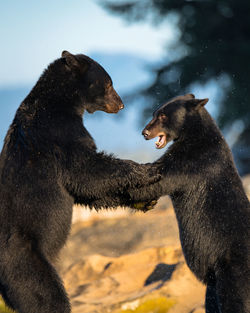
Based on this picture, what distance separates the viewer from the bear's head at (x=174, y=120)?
453cm

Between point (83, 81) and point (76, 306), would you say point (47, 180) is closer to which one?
point (83, 81)

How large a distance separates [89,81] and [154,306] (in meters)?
2.35

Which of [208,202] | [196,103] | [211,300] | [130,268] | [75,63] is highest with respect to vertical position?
[75,63]

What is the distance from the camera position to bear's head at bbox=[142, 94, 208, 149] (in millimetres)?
4531

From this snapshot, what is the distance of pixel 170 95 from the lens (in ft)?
41.1

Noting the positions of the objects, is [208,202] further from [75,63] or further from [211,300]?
[75,63]

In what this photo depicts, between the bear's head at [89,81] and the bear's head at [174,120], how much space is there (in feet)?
1.61

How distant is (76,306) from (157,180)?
2.00 metres

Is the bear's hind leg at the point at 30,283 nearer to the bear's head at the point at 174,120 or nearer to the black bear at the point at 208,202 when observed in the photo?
the black bear at the point at 208,202

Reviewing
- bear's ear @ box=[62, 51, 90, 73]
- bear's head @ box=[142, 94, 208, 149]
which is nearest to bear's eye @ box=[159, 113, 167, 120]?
bear's head @ box=[142, 94, 208, 149]

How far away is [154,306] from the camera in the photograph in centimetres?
542

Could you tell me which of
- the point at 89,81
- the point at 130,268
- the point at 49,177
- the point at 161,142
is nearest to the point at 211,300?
the point at 161,142

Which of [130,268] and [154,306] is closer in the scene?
[154,306]

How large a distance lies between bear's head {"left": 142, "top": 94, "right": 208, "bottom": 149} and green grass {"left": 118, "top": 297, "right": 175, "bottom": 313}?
62.9 inches
